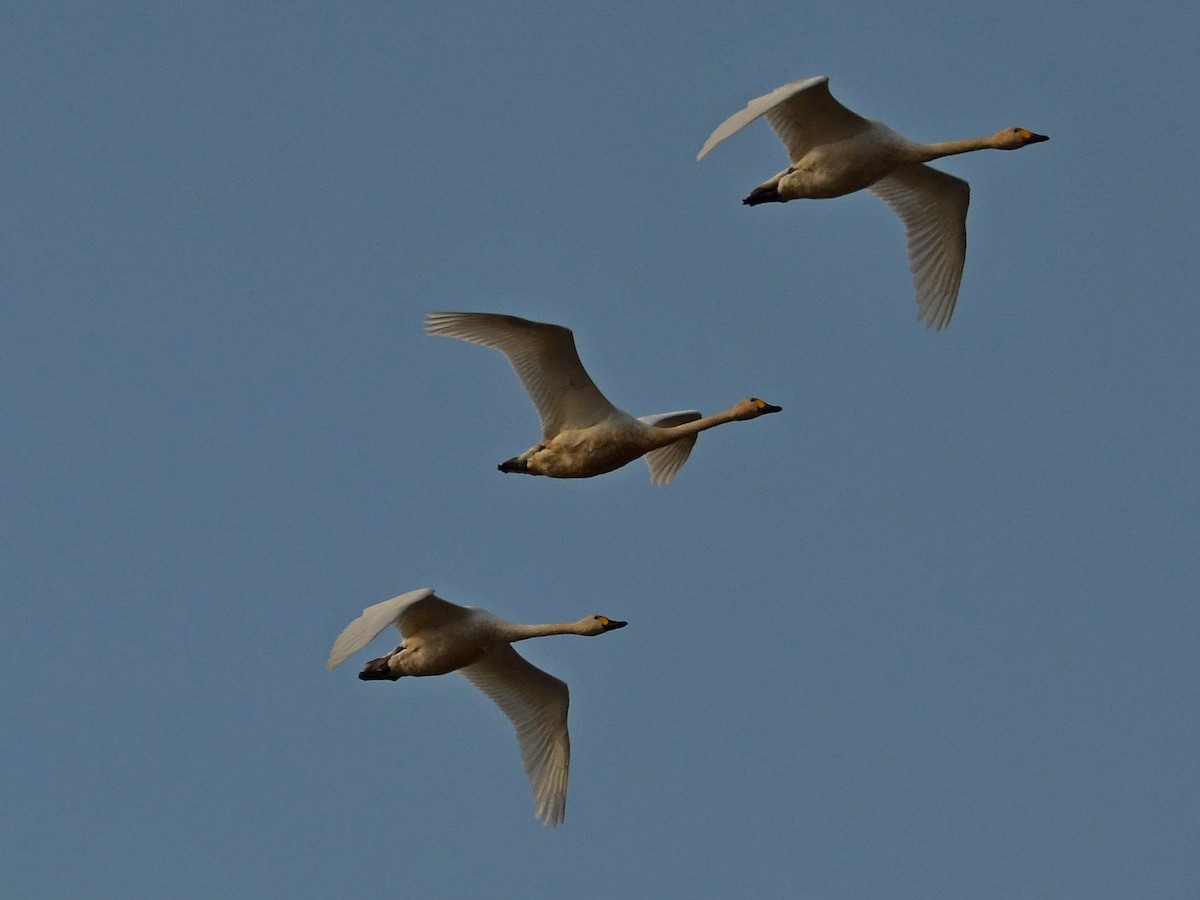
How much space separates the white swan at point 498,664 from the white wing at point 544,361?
261 cm

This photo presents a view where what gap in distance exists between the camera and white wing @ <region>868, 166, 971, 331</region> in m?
34.1

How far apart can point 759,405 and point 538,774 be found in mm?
5737

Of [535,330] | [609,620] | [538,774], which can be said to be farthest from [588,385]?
[538,774]

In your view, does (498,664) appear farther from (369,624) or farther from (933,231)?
(933,231)

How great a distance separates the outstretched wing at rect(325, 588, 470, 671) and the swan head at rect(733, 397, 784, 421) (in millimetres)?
4456

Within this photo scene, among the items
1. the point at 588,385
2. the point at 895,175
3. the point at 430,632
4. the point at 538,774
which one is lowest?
the point at 538,774

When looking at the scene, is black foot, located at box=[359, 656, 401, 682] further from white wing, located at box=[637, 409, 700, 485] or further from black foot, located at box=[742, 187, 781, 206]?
black foot, located at box=[742, 187, 781, 206]

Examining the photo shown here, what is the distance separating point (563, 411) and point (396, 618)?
476cm

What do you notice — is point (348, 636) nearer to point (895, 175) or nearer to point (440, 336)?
point (440, 336)

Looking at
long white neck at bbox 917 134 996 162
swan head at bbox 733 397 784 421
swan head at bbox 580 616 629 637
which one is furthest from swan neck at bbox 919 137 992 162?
swan head at bbox 580 616 629 637

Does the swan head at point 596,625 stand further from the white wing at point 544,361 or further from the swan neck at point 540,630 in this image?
the white wing at point 544,361

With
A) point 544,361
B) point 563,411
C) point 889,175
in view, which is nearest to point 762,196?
point 889,175

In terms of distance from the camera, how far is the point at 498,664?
32.8m

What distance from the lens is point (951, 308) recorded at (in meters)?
34.0
